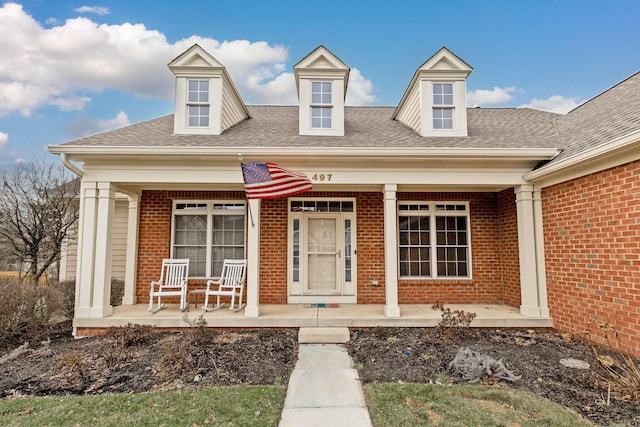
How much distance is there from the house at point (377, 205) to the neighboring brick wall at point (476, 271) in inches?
1.3

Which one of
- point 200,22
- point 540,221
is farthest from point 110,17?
point 540,221

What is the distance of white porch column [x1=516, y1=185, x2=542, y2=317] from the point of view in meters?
5.96

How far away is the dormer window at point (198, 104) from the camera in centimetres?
712

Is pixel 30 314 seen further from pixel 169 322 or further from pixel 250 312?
pixel 250 312

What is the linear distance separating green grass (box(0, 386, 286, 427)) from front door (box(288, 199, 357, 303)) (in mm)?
3913

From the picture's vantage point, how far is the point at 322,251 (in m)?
7.59

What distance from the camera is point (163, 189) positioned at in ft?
24.1

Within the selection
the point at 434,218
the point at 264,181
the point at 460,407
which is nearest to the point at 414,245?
the point at 434,218

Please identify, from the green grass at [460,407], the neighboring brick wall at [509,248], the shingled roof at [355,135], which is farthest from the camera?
the neighboring brick wall at [509,248]

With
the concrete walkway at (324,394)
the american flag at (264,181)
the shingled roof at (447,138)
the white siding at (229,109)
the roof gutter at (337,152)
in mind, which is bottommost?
the concrete walkway at (324,394)

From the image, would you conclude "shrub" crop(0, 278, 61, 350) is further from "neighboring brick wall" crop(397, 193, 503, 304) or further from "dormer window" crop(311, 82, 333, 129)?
"neighboring brick wall" crop(397, 193, 503, 304)

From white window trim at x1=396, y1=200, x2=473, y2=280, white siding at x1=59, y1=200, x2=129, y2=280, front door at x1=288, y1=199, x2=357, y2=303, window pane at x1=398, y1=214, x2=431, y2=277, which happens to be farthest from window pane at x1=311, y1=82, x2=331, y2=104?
white siding at x1=59, y1=200, x2=129, y2=280

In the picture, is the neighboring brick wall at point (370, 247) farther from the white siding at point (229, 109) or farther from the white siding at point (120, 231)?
the white siding at point (120, 231)

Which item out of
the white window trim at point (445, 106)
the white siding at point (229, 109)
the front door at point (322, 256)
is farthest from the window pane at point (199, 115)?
the white window trim at point (445, 106)
